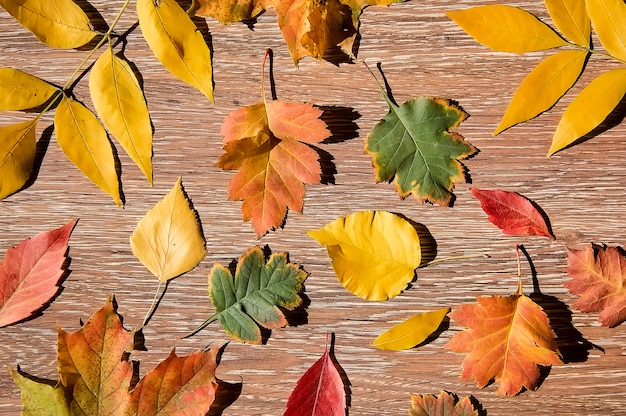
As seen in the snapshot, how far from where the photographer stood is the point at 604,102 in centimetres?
57

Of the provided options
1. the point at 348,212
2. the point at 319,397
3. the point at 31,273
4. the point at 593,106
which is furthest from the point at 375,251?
the point at 31,273

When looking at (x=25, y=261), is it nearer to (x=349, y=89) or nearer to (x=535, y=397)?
(x=349, y=89)

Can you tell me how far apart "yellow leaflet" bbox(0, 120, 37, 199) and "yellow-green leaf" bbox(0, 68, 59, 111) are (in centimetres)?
2

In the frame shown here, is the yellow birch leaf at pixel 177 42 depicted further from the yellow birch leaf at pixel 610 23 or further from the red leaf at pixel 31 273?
the yellow birch leaf at pixel 610 23

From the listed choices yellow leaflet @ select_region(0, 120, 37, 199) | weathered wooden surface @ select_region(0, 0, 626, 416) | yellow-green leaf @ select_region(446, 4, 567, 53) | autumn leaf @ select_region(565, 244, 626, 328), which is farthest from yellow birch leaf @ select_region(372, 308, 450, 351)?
yellow leaflet @ select_region(0, 120, 37, 199)

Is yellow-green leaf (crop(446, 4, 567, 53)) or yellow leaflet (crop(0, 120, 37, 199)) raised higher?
yellow-green leaf (crop(446, 4, 567, 53))

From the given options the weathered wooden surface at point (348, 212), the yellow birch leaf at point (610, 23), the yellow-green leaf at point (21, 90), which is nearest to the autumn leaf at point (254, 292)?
the weathered wooden surface at point (348, 212)

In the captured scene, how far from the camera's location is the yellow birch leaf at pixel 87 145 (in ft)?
1.98

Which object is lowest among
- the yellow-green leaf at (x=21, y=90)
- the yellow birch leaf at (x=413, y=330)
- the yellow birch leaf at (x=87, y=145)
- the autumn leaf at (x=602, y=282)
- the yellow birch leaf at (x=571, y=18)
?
the yellow birch leaf at (x=413, y=330)

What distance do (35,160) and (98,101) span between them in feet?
0.33

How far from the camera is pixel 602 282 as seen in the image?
57 cm

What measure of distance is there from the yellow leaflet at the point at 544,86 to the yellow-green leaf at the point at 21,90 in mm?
493

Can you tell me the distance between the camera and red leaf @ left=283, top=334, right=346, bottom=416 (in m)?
0.59

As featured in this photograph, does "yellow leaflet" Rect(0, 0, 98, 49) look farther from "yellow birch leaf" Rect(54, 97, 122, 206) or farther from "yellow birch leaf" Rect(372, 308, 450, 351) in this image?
"yellow birch leaf" Rect(372, 308, 450, 351)
